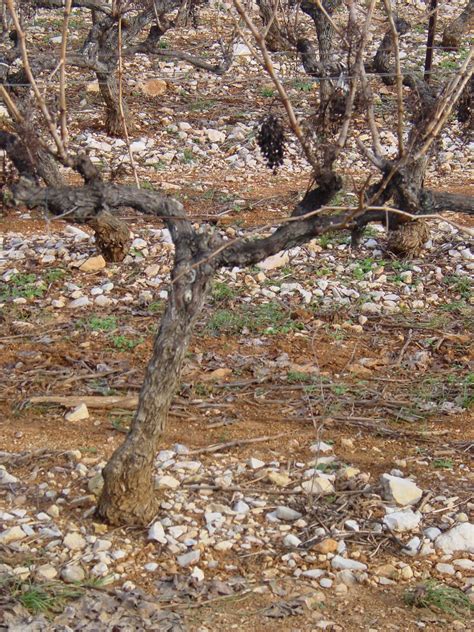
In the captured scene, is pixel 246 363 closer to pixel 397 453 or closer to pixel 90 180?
pixel 397 453

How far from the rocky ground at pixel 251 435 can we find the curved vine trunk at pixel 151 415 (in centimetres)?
12

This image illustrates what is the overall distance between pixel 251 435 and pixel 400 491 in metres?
0.96

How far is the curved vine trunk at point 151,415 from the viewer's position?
12.8 ft

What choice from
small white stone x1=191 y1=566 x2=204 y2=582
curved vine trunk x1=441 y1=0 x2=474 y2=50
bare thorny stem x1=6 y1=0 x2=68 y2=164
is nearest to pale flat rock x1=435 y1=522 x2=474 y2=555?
small white stone x1=191 y1=566 x2=204 y2=582

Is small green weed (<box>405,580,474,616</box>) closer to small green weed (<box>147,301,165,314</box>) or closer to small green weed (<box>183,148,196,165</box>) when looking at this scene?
small green weed (<box>147,301,165,314</box>)

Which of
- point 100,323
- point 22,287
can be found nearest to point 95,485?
point 100,323

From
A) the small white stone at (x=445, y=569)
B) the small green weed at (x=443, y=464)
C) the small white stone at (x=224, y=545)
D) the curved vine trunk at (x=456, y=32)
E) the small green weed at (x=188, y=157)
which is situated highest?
the curved vine trunk at (x=456, y=32)

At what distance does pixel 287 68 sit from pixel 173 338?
372 inches

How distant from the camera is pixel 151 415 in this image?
13.2 ft

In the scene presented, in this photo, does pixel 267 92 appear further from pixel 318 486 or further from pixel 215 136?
pixel 318 486

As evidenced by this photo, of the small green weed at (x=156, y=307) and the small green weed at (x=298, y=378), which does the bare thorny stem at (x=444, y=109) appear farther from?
the small green weed at (x=156, y=307)

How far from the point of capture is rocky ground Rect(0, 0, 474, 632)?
12.8ft

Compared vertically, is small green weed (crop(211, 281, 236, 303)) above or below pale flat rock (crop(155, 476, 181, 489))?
below

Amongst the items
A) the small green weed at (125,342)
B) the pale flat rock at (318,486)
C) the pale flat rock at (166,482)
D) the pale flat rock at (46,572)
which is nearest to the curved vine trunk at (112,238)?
the small green weed at (125,342)
